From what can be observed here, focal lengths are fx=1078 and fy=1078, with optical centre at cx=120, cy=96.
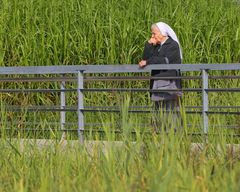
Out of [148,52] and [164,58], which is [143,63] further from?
[148,52]

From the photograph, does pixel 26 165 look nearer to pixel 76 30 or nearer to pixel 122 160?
pixel 122 160

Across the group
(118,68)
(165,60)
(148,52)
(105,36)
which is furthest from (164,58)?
(105,36)

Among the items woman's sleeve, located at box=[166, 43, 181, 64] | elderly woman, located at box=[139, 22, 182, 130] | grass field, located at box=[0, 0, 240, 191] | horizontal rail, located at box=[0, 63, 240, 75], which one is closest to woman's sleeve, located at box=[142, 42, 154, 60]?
elderly woman, located at box=[139, 22, 182, 130]

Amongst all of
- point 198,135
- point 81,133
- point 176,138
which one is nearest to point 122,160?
point 176,138

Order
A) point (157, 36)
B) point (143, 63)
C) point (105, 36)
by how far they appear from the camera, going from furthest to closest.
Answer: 1. point (105, 36)
2. point (157, 36)
3. point (143, 63)

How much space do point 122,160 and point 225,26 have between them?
371 inches

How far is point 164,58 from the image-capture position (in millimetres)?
11406

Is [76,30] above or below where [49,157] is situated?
above

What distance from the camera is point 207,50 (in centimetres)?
1434

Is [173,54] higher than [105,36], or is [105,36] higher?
[105,36]

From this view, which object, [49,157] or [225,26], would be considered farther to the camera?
[225,26]

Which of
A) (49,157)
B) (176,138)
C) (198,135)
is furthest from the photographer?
(198,135)

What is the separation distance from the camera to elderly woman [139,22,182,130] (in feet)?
36.7

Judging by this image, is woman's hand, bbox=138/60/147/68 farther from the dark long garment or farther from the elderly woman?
the dark long garment
